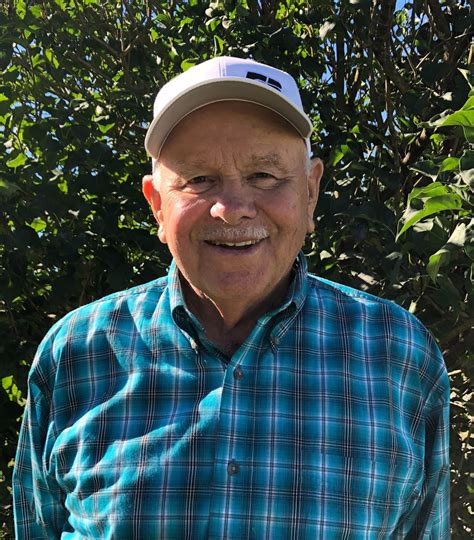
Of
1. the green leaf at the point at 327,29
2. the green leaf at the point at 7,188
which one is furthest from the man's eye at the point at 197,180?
the green leaf at the point at 327,29

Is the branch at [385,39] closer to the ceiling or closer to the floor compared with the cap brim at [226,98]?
closer to the ceiling

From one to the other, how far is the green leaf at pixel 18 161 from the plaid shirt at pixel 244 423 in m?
1.14

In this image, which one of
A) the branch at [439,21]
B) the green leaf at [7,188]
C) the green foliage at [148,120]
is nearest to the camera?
the green leaf at [7,188]

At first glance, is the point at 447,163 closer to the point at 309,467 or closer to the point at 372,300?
the point at 372,300

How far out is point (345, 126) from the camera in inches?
128

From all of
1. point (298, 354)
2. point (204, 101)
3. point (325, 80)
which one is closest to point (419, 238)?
point (298, 354)

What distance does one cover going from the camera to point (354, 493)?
1.72m

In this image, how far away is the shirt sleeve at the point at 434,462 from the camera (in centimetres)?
191

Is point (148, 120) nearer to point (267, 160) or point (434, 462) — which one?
point (267, 160)

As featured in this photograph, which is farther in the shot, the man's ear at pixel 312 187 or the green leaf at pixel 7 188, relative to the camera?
the green leaf at pixel 7 188

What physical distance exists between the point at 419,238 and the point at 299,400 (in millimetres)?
768

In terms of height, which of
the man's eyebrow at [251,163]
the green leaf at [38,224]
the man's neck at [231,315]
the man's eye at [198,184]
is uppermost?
the green leaf at [38,224]

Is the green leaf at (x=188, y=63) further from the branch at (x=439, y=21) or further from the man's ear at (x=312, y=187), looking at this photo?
the man's ear at (x=312, y=187)

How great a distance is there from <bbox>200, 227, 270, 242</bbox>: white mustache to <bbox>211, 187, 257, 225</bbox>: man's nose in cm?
2
